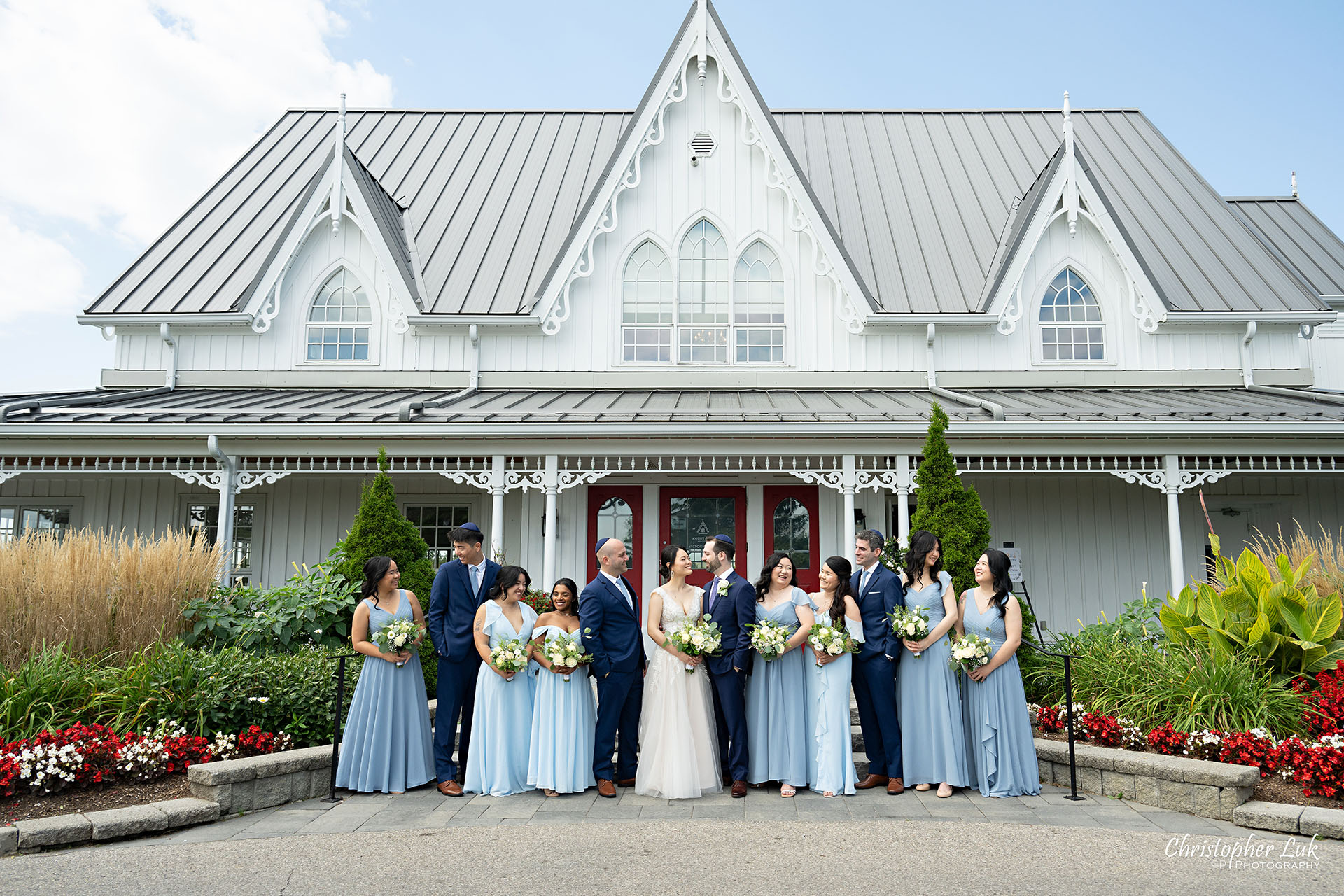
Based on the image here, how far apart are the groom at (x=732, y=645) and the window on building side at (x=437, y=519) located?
7.17m

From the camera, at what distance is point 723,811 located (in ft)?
19.9

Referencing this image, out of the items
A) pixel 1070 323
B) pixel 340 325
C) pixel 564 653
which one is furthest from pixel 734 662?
pixel 340 325

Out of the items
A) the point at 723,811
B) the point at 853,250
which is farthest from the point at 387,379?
the point at 723,811

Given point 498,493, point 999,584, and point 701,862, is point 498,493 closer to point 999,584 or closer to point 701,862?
point 999,584

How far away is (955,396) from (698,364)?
369 cm

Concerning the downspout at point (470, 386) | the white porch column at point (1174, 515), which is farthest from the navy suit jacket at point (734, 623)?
the white porch column at point (1174, 515)

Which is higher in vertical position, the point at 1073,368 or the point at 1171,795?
the point at 1073,368

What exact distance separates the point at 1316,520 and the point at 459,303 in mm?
12455

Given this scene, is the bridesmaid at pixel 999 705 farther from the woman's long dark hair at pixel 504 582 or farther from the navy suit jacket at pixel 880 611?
the woman's long dark hair at pixel 504 582

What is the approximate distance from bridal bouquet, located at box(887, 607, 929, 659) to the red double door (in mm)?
5777

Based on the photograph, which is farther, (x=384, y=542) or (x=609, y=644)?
(x=384, y=542)

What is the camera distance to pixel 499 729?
6508 millimetres

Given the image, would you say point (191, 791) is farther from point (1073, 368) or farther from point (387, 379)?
point (1073, 368)

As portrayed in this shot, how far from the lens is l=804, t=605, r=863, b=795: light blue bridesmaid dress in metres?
6.48
